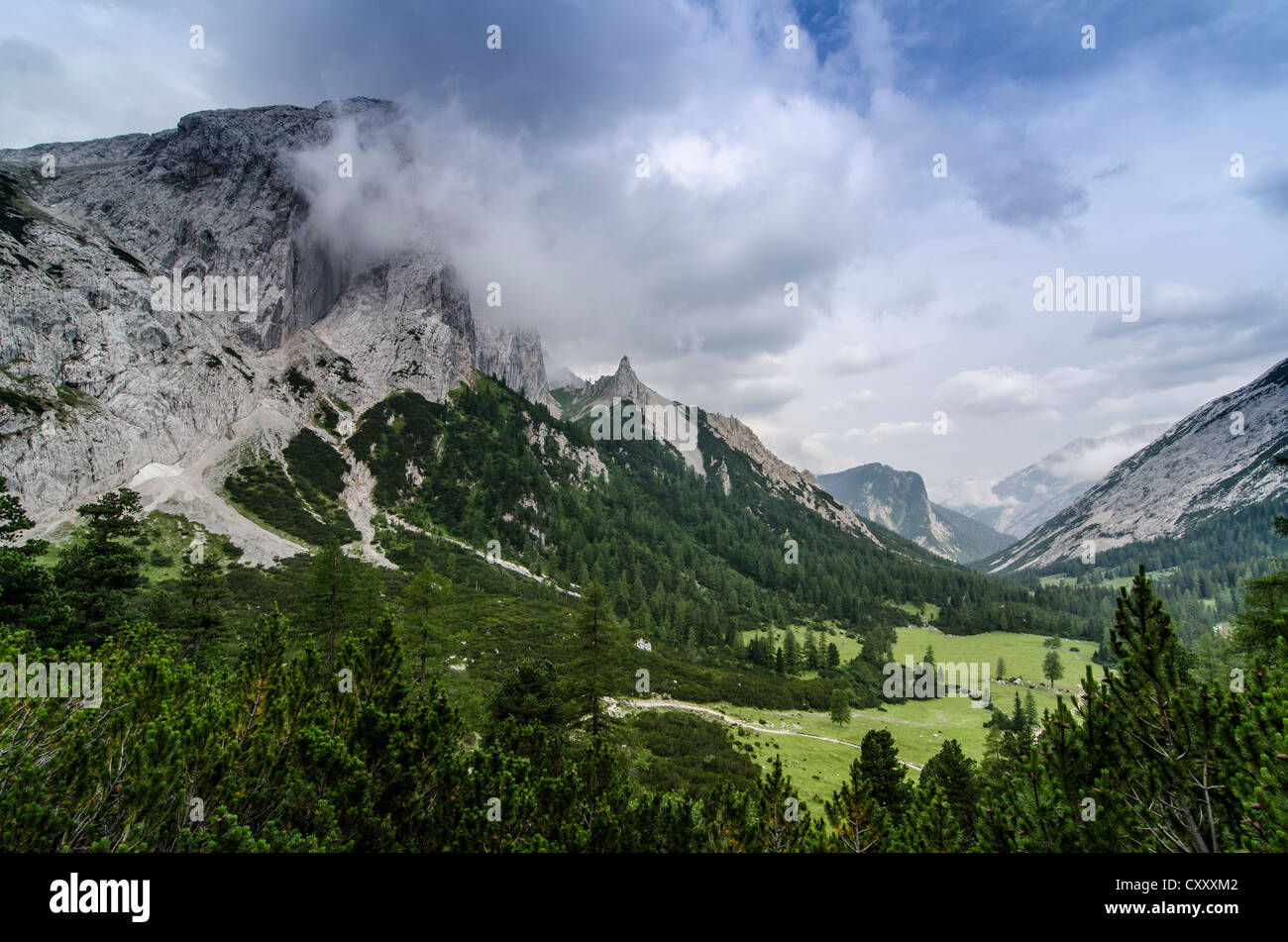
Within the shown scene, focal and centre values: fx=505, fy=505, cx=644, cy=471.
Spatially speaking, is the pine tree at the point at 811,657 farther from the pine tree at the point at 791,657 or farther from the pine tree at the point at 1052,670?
the pine tree at the point at 1052,670

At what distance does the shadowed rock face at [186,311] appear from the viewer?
301 feet

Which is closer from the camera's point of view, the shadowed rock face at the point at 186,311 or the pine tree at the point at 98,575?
the pine tree at the point at 98,575

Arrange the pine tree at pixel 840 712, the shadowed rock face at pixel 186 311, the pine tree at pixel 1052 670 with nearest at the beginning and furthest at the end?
the pine tree at pixel 840 712, the shadowed rock face at pixel 186 311, the pine tree at pixel 1052 670

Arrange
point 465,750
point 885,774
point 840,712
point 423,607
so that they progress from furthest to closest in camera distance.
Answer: point 840,712, point 423,607, point 885,774, point 465,750

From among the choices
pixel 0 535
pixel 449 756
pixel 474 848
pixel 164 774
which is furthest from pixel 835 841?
pixel 0 535

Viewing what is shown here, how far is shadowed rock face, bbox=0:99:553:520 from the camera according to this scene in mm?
91625

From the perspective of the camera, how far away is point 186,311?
122m

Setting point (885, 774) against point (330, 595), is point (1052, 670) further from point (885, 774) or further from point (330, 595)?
point (330, 595)

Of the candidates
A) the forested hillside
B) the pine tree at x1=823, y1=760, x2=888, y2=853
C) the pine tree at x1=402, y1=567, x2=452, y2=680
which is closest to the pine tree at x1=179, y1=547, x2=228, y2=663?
the forested hillside

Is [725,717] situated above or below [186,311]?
below

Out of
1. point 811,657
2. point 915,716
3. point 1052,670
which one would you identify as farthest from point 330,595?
point 1052,670

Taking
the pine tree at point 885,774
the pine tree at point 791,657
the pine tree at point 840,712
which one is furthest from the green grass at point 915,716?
the pine tree at point 791,657

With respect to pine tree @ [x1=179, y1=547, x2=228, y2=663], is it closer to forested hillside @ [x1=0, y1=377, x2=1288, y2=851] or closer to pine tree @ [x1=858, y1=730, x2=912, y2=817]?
forested hillside @ [x1=0, y1=377, x2=1288, y2=851]
